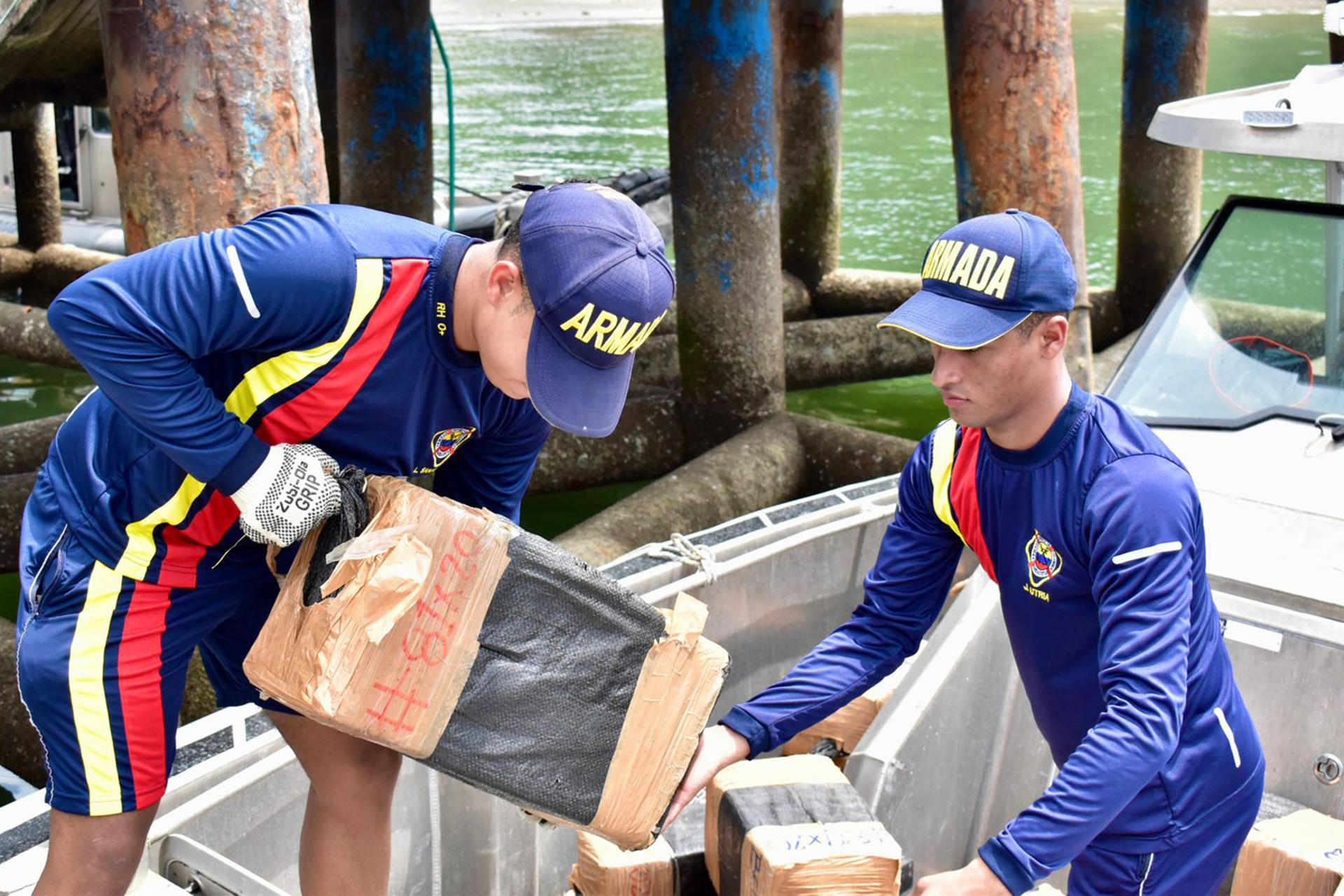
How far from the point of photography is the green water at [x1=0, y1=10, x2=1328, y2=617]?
11.0 meters

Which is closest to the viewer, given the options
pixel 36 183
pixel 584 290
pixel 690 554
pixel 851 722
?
pixel 584 290

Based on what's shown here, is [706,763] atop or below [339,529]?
below

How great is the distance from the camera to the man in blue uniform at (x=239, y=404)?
2100 mm

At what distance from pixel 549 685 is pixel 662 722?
198 millimetres

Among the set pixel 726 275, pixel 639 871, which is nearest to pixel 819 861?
pixel 639 871

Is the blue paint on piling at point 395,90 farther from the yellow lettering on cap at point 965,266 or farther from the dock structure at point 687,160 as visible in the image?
the yellow lettering on cap at point 965,266

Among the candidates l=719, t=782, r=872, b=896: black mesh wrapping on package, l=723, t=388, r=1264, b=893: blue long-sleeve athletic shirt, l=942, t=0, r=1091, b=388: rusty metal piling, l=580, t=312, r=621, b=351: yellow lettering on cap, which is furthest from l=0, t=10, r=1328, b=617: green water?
l=580, t=312, r=621, b=351: yellow lettering on cap

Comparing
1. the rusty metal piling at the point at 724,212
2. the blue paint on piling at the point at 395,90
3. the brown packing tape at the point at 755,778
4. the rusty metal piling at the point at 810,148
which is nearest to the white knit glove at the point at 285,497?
the brown packing tape at the point at 755,778

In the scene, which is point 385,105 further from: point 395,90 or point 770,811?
point 770,811

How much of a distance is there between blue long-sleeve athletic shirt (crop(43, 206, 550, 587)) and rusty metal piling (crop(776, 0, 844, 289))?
8.11 metres

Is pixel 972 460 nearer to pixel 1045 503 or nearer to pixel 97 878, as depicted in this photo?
pixel 1045 503

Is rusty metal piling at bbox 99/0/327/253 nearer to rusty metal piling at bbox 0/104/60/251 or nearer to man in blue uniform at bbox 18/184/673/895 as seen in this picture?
man in blue uniform at bbox 18/184/673/895

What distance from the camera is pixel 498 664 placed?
7.61 feet

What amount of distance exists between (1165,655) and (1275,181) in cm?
1823
